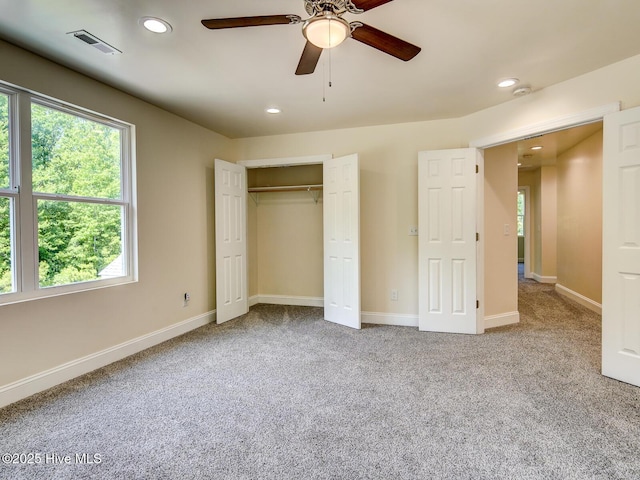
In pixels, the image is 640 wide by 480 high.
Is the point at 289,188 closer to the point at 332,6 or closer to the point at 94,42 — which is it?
the point at 94,42

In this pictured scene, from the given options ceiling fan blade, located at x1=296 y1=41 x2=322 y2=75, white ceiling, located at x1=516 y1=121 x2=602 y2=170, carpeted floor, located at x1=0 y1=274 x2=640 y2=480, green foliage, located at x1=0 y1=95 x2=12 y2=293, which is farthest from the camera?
white ceiling, located at x1=516 y1=121 x2=602 y2=170

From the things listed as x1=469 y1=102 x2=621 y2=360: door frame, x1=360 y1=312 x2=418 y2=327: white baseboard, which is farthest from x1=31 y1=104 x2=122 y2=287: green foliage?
x1=469 y1=102 x2=621 y2=360: door frame

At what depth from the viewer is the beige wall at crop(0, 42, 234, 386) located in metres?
2.45

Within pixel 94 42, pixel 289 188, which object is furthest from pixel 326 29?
pixel 289 188

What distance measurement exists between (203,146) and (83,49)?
1875 millimetres

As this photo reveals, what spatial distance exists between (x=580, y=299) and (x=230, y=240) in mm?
5319

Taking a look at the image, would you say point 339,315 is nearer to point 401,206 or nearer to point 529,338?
point 401,206

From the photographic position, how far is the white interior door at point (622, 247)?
253 cm

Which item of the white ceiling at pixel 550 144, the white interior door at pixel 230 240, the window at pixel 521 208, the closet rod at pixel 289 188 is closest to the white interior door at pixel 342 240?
the closet rod at pixel 289 188

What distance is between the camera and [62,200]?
2.72 meters

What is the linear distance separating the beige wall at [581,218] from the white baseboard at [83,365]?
18.1 feet

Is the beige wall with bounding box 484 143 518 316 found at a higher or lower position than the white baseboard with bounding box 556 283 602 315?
higher

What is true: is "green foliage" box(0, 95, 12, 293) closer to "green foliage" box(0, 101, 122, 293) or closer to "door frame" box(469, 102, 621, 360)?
"green foliage" box(0, 101, 122, 293)

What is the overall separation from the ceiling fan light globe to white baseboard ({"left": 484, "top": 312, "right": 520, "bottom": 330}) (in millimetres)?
3549
